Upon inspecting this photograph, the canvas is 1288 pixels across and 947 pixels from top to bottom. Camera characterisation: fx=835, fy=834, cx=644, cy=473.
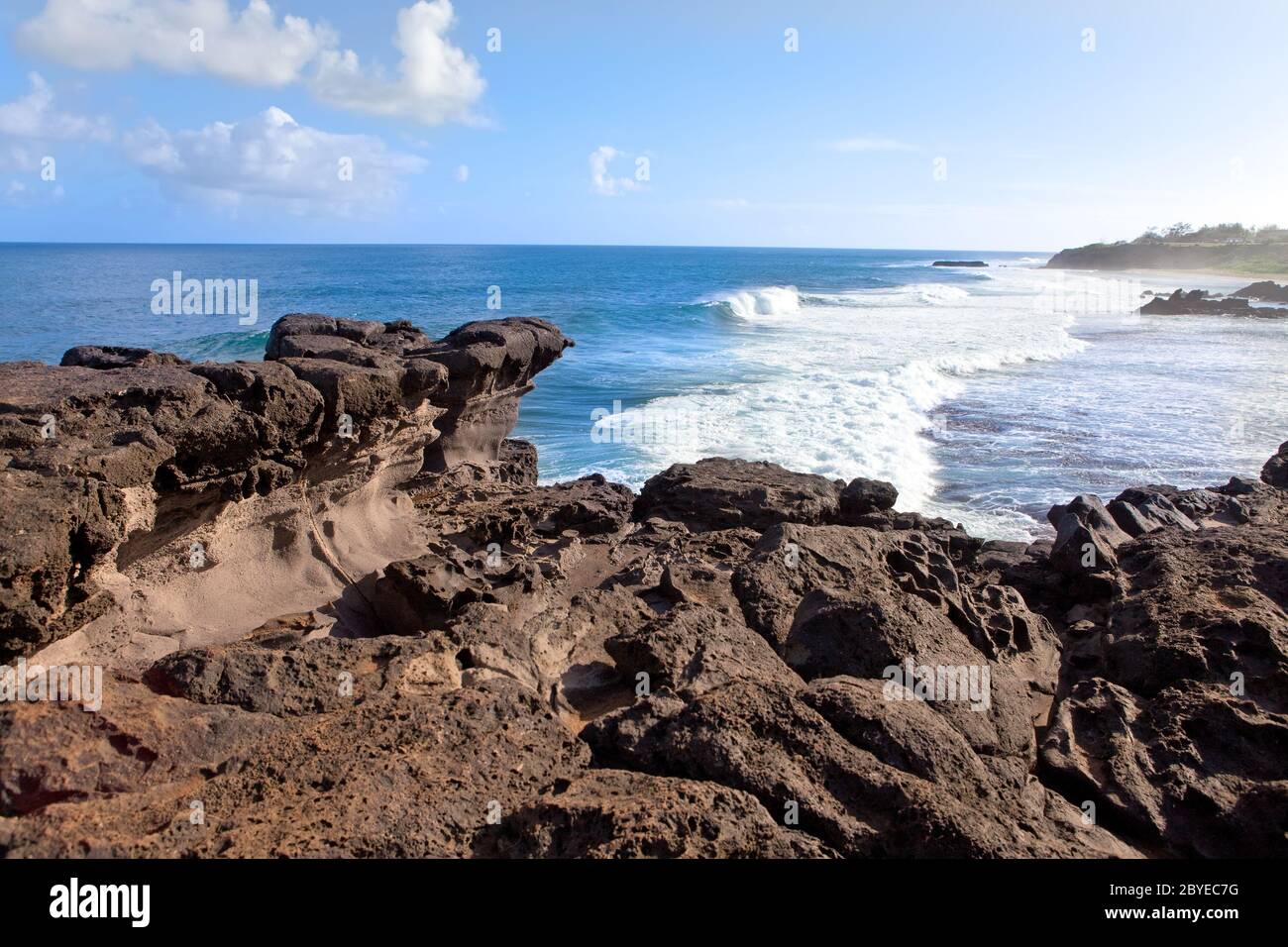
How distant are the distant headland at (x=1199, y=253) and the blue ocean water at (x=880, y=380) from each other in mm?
37422

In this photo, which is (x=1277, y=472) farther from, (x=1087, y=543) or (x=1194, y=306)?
(x=1194, y=306)

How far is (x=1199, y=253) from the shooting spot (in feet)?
258

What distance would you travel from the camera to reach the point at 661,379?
69.1 ft

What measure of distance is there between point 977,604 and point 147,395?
204 inches

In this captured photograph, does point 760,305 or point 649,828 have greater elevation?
point 760,305

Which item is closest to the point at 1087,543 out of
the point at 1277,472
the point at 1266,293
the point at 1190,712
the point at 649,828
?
the point at 1190,712

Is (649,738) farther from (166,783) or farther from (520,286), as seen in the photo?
(520,286)

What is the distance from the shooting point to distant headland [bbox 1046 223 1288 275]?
69869 millimetres

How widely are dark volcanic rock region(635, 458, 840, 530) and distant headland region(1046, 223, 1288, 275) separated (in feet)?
235

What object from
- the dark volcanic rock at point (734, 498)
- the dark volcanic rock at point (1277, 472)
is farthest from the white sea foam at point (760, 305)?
the dark volcanic rock at point (734, 498)

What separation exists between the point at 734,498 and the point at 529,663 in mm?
3941

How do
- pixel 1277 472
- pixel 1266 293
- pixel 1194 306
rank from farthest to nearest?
pixel 1266 293 → pixel 1194 306 → pixel 1277 472

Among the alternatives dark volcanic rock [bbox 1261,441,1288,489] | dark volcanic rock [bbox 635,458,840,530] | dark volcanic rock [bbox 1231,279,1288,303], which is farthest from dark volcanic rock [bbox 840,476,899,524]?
dark volcanic rock [bbox 1231,279,1288,303]
